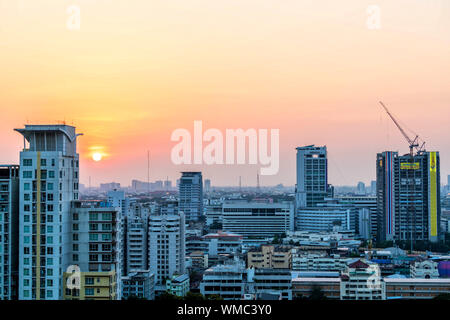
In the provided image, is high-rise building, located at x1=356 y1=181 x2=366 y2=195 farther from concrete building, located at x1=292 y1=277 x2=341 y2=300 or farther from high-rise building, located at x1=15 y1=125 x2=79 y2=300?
high-rise building, located at x1=15 y1=125 x2=79 y2=300

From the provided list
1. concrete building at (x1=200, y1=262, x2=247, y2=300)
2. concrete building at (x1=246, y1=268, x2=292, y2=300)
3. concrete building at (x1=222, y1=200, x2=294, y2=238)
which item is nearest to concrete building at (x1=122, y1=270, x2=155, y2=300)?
concrete building at (x1=200, y1=262, x2=247, y2=300)

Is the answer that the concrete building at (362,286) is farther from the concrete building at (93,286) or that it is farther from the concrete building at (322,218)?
the concrete building at (322,218)

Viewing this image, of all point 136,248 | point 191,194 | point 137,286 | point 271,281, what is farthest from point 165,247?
point 191,194

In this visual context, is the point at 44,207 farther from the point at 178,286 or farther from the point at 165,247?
the point at 165,247

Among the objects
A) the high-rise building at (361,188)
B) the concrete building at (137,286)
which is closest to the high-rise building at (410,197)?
the high-rise building at (361,188)
